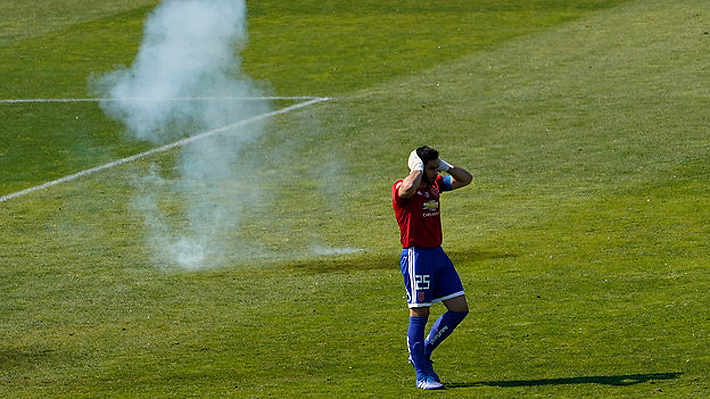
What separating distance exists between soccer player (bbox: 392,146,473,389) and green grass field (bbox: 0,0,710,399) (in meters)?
0.63

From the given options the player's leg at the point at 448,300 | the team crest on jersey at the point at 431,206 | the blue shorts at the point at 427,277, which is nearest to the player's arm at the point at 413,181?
the team crest on jersey at the point at 431,206

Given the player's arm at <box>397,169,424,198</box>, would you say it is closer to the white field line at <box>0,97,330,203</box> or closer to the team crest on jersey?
the team crest on jersey

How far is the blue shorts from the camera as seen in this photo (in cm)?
1293

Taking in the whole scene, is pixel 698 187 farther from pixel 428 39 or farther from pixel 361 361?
pixel 428 39

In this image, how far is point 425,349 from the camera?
13062mm

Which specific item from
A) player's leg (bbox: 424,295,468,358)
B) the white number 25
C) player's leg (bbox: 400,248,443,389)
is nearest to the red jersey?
player's leg (bbox: 400,248,443,389)

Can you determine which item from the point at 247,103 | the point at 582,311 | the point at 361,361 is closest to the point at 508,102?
the point at 247,103

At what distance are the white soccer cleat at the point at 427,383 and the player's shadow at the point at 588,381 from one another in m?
0.16

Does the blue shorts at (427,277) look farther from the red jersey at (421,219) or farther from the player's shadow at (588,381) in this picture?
the player's shadow at (588,381)

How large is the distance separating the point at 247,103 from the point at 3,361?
20.5m

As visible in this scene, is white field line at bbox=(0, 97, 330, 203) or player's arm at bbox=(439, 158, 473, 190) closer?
player's arm at bbox=(439, 158, 473, 190)

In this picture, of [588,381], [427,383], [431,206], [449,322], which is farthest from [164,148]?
[588,381]

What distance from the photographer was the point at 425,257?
13.0 metres

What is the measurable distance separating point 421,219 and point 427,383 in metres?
1.81
